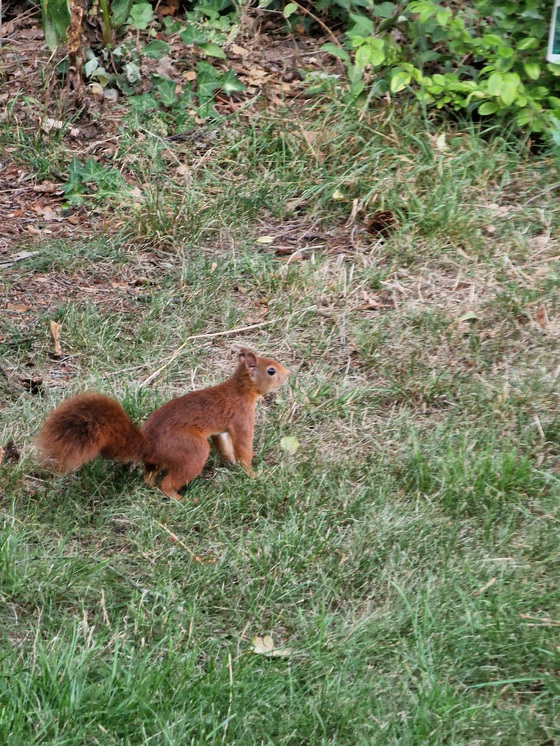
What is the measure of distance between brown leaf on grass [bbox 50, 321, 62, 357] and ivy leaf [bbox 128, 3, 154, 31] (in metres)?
2.36

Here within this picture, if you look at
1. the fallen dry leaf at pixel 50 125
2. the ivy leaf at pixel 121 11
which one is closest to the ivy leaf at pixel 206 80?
the ivy leaf at pixel 121 11

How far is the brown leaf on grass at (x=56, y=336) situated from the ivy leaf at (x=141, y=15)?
2.36m

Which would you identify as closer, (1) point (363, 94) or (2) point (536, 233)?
(2) point (536, 233)

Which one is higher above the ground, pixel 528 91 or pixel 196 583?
pixel 528 91

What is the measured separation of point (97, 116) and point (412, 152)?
1854 mm

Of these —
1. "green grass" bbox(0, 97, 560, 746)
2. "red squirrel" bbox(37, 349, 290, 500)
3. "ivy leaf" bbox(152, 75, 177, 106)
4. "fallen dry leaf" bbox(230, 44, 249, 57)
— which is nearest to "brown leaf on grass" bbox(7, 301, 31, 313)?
"green grass" bbox(0, 97, 560, 746)

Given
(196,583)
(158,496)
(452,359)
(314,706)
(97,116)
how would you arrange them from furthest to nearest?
(97,116) < (452,359) < (158,496) < (196,583) < (314,706)

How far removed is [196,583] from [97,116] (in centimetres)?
352

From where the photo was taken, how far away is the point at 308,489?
12.2 feet

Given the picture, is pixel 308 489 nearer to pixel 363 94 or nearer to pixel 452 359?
pixel 452 359

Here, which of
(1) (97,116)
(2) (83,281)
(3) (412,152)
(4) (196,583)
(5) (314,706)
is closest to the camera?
(5) (314,706)

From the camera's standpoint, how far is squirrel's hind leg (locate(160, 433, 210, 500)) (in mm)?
3627

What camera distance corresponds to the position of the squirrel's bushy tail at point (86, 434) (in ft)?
11.1

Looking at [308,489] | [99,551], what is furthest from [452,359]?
[99,551]
